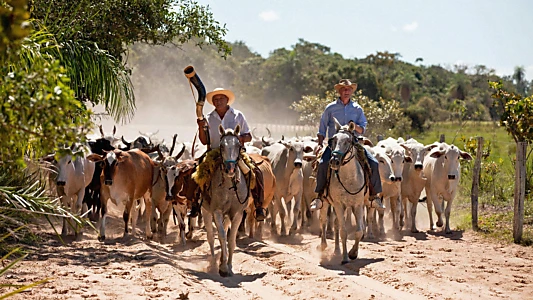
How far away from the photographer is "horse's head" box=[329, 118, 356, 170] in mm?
10594

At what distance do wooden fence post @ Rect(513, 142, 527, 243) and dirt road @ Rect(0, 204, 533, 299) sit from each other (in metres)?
0.60

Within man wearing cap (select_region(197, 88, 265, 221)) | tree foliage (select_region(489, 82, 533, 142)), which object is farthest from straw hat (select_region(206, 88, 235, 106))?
tree foliage (select_region(489, 82, 533, 142))

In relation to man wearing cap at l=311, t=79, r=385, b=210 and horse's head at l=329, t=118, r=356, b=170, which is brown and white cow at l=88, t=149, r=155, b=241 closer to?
man wearing cap at l=311, t=79, r=385, b=210

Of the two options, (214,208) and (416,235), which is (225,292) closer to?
(214,208)

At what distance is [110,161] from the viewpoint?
1337 centimetres

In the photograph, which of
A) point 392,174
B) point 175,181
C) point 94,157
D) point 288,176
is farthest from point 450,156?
point 94,157

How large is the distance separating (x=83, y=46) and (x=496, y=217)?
384 inches

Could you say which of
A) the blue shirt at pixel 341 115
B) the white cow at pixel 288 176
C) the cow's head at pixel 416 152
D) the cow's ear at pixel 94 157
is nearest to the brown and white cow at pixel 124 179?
the cow's ear at pixel 94 157

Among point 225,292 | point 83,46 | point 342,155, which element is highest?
point 83,46

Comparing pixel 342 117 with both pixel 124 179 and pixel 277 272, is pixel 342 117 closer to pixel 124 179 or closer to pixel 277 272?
pixel 277 272

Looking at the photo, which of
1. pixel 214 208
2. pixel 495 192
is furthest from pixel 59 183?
pixel 495 192

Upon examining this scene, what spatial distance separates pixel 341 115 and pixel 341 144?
5.02ft

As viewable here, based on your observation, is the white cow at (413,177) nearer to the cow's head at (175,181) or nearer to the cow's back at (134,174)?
the cow's head at (175,181)

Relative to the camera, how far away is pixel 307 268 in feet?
34.7
